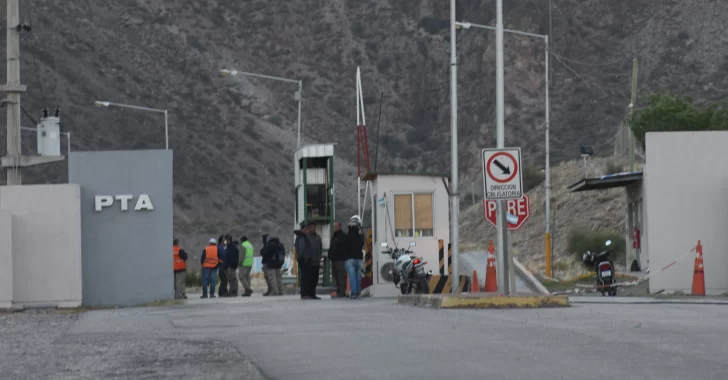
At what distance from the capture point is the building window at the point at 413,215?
108ft

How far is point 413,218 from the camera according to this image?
33125 millimetres

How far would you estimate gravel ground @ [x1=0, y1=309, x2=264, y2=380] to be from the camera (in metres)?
12.1

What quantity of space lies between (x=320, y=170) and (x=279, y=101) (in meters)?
54.2

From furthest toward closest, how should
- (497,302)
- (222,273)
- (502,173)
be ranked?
(222,273)
(502,173)
(497,302)

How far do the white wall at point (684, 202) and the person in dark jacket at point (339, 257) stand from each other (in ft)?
21.2

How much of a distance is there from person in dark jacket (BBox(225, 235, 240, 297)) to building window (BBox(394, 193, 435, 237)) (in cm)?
640

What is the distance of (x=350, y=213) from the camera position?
86125 mm

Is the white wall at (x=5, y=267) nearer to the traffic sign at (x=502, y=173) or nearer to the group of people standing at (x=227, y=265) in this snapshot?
the group of people standing at (x=227, y=265)

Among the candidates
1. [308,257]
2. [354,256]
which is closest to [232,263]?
[308,257]

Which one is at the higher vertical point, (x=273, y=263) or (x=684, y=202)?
(x=684, y=202)

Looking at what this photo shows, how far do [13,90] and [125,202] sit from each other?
3980 mm

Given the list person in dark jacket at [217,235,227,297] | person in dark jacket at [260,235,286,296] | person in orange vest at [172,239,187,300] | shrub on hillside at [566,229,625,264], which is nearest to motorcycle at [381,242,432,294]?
person in dark jacket at [260,235,286,296]

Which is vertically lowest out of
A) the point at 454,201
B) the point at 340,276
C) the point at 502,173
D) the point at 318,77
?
the point at 340,276

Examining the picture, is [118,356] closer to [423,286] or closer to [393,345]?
[393,345]
